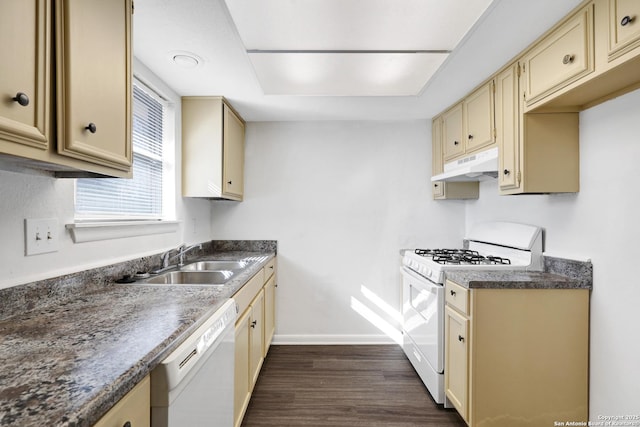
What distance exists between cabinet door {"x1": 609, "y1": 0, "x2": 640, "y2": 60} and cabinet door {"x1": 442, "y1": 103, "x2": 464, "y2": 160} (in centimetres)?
130

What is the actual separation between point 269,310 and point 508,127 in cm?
227

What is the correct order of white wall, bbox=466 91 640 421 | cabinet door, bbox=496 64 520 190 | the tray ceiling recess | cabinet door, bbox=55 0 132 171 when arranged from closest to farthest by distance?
cabinet door, bbox=55 0 132 171
the tray ceiling recess
white wall, bbox=466 91 640 421
cabinet door, bbox=496 64 520 190

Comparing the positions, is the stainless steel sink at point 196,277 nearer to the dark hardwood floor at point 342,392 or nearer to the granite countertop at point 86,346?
the granite countertop at point 86,346

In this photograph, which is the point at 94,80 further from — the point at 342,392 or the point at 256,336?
the point at 342,392

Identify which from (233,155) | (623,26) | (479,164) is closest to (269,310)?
(233,155)

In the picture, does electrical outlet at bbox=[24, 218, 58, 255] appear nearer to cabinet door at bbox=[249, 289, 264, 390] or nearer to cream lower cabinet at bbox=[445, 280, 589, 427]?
cabinet door at bbox=[249, 289, 264, 390]

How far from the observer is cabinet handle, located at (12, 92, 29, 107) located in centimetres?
76

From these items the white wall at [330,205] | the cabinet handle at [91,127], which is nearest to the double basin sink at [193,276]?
the white wall at [330,205]

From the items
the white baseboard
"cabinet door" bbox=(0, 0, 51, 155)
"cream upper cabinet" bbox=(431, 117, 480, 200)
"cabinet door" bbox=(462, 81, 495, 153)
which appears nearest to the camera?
"cabinet door" bbox=(0, 0, 51, 155)

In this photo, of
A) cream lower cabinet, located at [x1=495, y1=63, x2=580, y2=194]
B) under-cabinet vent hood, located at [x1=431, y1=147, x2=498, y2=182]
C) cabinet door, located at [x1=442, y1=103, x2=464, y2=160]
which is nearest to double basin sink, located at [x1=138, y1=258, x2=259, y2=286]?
under-cabinet vent hood, located at [x1=431, y1=147, x2=498, y2=182]

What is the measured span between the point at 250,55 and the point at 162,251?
1.41 m

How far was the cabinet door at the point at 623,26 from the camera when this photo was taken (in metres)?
1.15

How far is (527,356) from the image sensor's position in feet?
5.56

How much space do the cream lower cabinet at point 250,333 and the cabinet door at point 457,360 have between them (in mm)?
1269
